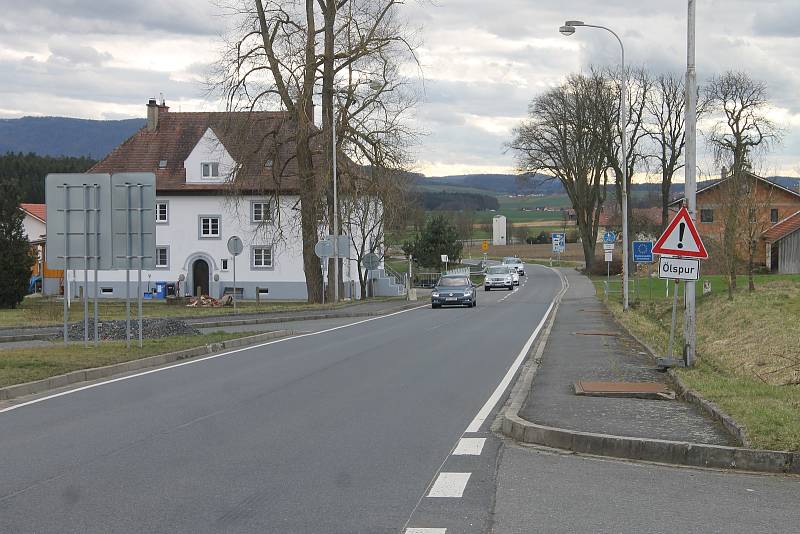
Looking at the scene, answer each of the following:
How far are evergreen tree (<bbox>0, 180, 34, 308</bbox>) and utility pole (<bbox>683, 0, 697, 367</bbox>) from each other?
3527cm

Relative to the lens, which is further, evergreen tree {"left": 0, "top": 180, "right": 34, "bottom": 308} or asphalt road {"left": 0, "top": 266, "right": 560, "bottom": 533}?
evergreen tree {"left": 0, "top": 180, "right": 34, "bottom": 308}

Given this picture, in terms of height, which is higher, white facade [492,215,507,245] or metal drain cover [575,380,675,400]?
white facade [492,215,507,245]

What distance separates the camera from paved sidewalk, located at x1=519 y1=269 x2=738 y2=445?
10.3 meters

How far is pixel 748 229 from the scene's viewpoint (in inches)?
1868

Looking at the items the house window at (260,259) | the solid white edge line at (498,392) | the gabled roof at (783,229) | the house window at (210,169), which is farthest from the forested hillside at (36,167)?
the solid white edge line at (498,392)

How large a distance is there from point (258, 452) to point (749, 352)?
20.6 meters

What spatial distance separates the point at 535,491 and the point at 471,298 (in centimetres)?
3914

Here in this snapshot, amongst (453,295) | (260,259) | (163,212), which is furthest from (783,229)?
(163,212)

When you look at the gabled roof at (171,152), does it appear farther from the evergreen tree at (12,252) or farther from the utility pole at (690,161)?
the utility pole at (690,161)

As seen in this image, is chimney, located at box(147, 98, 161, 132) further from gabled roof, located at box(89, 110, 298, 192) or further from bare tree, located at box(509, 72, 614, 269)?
bare tree, located at box(509, 72, 614, 269)

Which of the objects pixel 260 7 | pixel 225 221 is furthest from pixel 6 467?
pixel 225 221

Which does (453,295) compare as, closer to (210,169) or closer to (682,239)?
(210,169)

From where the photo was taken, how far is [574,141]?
251 ft

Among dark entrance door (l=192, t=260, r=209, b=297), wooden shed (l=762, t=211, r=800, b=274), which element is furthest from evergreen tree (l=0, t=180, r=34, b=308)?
wooden shed (l=762, t=211, r=800, b=274)
